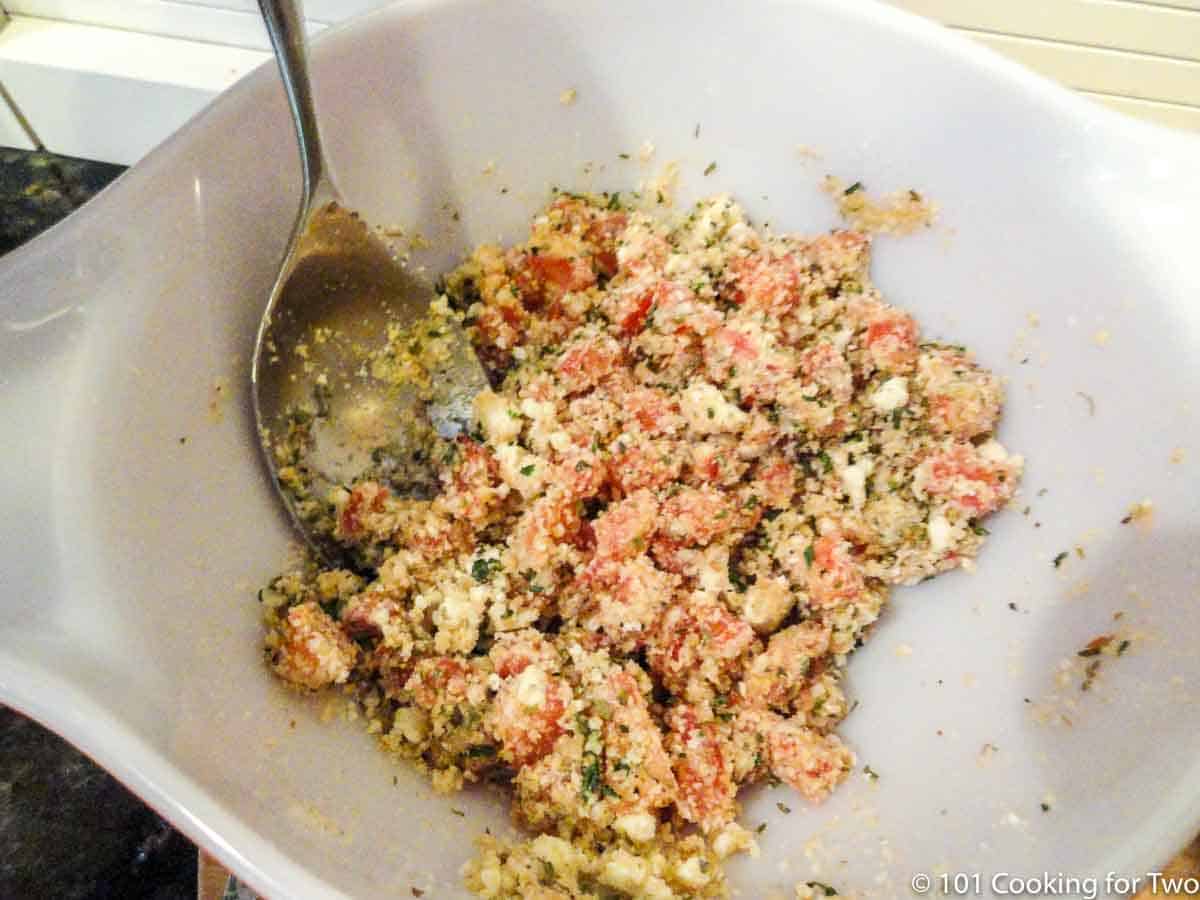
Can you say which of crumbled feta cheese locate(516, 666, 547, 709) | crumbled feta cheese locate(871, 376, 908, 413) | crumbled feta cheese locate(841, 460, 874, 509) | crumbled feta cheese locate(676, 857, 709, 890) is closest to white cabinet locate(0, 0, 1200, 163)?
crumbled feta cheese locate(871, 376, 908, 413)

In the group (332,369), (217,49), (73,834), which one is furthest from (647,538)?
(217,49)

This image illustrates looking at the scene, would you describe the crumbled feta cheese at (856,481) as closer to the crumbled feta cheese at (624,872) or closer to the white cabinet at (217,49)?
the crumbled feta cheese at (624,872)

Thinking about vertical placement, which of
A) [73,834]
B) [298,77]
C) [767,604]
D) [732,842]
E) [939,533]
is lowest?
[73,834]

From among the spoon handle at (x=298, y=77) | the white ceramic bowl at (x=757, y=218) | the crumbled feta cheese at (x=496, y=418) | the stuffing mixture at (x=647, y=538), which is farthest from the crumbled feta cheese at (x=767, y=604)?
the spoon handle at (x=298, y=77)

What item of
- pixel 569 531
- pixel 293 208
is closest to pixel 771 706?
pixel 569 531

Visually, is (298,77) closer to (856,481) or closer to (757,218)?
(757,218)

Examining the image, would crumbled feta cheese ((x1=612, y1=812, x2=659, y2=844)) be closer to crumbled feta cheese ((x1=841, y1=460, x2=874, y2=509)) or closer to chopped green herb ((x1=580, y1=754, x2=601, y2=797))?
chopped green herb ((x1=580, y1=754, x2=601, y2=797))

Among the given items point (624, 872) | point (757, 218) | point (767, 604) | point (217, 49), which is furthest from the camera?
point (217, 49)
